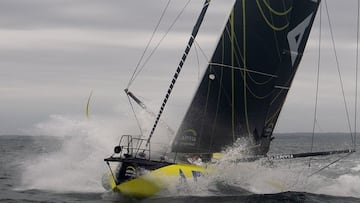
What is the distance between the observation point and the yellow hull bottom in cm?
1471

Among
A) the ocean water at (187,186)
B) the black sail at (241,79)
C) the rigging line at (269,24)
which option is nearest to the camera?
the ocean water at (187,186)

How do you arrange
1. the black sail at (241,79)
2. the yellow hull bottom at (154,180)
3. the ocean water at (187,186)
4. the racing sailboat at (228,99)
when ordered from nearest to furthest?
the yellow hull bottom at (154,180), the racing sailboat at (228,99), the ocean water at (187,186), the black sail at (241,79)

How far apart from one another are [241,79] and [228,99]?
0.67 meters

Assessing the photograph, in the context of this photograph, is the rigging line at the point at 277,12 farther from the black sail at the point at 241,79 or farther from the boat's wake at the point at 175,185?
the boat's wake at the point at 175,185

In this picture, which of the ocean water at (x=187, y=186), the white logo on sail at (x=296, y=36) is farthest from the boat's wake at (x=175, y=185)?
the white logo on sail at (x=296, y=36)

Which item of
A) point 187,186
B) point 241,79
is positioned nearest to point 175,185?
point 187,186

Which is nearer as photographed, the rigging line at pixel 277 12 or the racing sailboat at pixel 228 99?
the racing sailboat at pixel 228 99

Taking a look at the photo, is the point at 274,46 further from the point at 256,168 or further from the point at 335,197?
the point at 335,197

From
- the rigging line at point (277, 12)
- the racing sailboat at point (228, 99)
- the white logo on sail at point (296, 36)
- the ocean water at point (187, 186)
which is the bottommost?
the ocean water at point (187, 186)

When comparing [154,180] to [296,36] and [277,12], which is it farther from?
[296,36]

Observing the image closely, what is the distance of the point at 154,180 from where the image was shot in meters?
14.8

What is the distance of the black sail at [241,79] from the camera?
1603 cm

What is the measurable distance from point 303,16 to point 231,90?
3678 mm

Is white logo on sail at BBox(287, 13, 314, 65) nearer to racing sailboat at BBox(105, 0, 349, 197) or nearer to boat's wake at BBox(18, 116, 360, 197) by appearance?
racing sailboat at BBox(105, 0, 349, 197)
